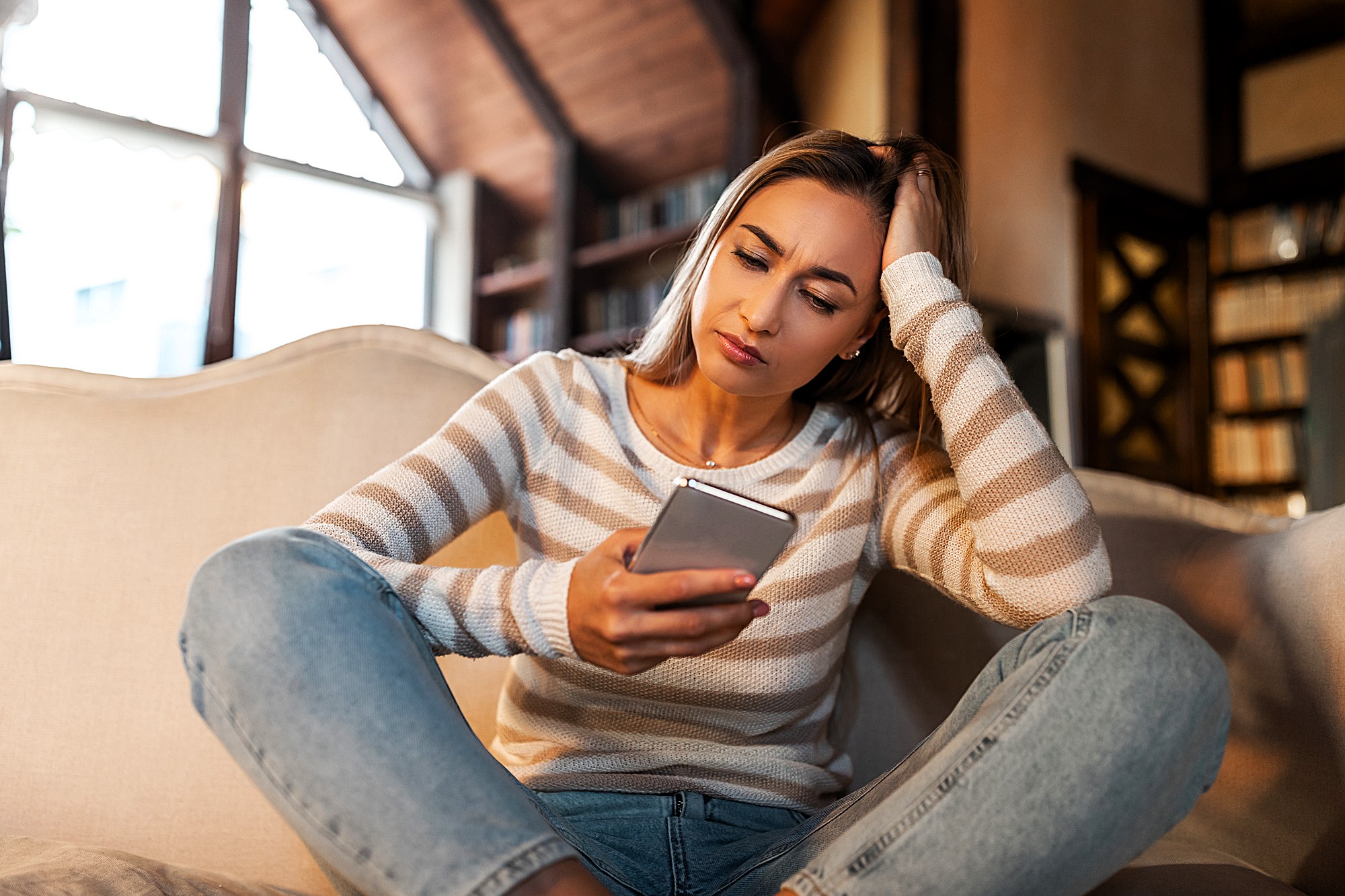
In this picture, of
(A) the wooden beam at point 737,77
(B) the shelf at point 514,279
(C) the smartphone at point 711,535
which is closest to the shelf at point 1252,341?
(A) the wooden beam at point 737,77

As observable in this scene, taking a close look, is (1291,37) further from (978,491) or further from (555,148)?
(978,491)

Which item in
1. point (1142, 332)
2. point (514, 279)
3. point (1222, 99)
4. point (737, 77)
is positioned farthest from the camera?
point (514, 279)

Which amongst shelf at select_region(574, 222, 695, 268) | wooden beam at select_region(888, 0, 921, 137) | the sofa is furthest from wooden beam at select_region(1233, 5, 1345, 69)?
the sofa

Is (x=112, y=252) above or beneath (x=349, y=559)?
above

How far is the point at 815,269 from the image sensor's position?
3.69 ft

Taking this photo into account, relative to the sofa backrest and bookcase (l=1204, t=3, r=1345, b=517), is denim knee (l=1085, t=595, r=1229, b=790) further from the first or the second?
bookcase (l=1204, t=3, r=1345, b=517)

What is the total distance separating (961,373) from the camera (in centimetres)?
108

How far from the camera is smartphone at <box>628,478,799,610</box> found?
722 mm

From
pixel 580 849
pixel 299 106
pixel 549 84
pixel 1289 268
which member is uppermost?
pixel 549 84

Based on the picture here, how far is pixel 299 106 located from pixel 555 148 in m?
1.19

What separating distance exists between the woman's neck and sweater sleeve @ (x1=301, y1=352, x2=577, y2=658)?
0.11 m

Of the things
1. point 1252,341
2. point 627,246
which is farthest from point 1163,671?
point 1252,341

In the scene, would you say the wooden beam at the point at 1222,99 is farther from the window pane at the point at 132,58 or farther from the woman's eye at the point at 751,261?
the woman's eye at the point at 751,261

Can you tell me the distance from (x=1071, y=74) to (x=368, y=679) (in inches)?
178
